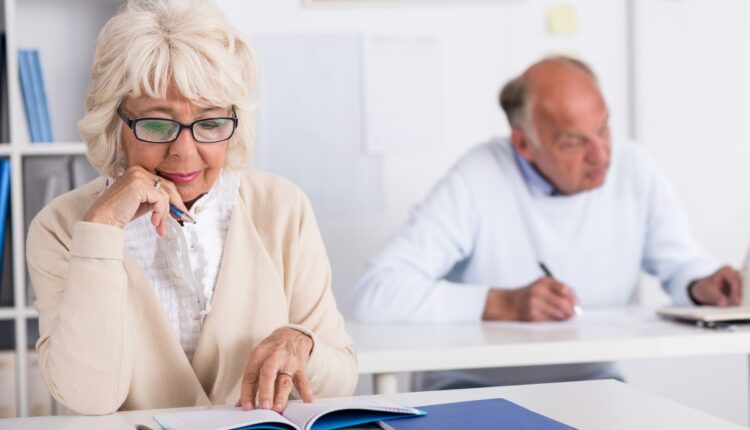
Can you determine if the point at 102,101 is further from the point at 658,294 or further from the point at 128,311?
the point at 658,294

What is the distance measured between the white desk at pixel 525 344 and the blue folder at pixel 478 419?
62 cm

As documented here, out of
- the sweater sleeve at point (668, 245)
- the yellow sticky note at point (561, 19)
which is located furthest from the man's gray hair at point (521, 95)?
the yellow sticky note at point (561, 19)

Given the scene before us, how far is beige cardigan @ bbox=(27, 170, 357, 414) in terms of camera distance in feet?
4.54

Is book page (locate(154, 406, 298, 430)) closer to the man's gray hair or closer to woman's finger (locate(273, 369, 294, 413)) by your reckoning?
woman's finger (locate(273, 369, 294, 413))

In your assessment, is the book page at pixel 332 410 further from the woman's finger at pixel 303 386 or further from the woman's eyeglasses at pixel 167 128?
the woman's eyeglasses at pixel 167 128

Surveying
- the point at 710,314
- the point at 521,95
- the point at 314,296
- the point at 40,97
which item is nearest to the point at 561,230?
the point at 521,95

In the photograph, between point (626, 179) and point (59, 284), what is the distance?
167cm

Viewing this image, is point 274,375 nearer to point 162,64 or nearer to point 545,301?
point 162,64

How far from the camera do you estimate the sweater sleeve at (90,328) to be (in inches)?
54.2

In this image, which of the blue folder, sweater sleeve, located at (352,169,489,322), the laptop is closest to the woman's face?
the blue folder

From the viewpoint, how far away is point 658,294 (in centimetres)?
360

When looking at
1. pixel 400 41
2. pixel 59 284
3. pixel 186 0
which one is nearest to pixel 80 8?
pixel 400 41

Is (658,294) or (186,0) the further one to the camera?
(658,294)

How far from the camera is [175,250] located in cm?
158
